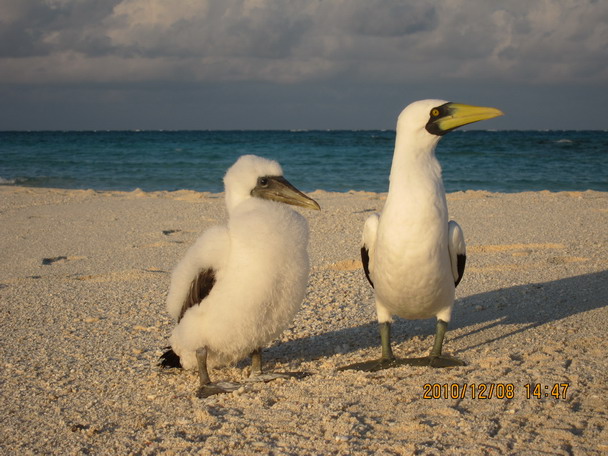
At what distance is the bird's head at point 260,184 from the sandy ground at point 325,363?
1169mm

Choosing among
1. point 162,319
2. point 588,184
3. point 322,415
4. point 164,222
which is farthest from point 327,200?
point 588,184

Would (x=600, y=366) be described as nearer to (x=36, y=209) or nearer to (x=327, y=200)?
(x=327, y=200)

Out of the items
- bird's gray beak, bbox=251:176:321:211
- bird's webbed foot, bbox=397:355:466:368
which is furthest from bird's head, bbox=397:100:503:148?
bird's webbed foot, bbox=397:355:466:368

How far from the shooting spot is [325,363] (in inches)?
180

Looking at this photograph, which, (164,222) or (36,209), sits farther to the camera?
(36,209)

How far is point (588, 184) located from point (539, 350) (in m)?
17.8

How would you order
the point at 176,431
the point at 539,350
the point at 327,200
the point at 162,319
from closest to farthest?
1. the point at 176,431
2. the point at 539,350
3. the point at 162,319
4. the point at 327,200

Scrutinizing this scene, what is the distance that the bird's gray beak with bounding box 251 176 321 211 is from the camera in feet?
13.7

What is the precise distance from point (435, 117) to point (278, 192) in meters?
1.11

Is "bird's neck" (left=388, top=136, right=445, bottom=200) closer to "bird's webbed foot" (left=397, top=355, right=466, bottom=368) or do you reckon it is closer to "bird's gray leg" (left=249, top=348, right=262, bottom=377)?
"bird's webbed foot" (left=397, top=355, right=466, bottom=368)

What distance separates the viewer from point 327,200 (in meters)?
13.0

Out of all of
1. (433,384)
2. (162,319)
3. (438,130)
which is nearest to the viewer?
(433,384)

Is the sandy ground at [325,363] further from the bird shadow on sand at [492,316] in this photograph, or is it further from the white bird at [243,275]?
the white bird at [243,275]

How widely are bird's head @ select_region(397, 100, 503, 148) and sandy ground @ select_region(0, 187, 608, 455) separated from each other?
60.4 inches
